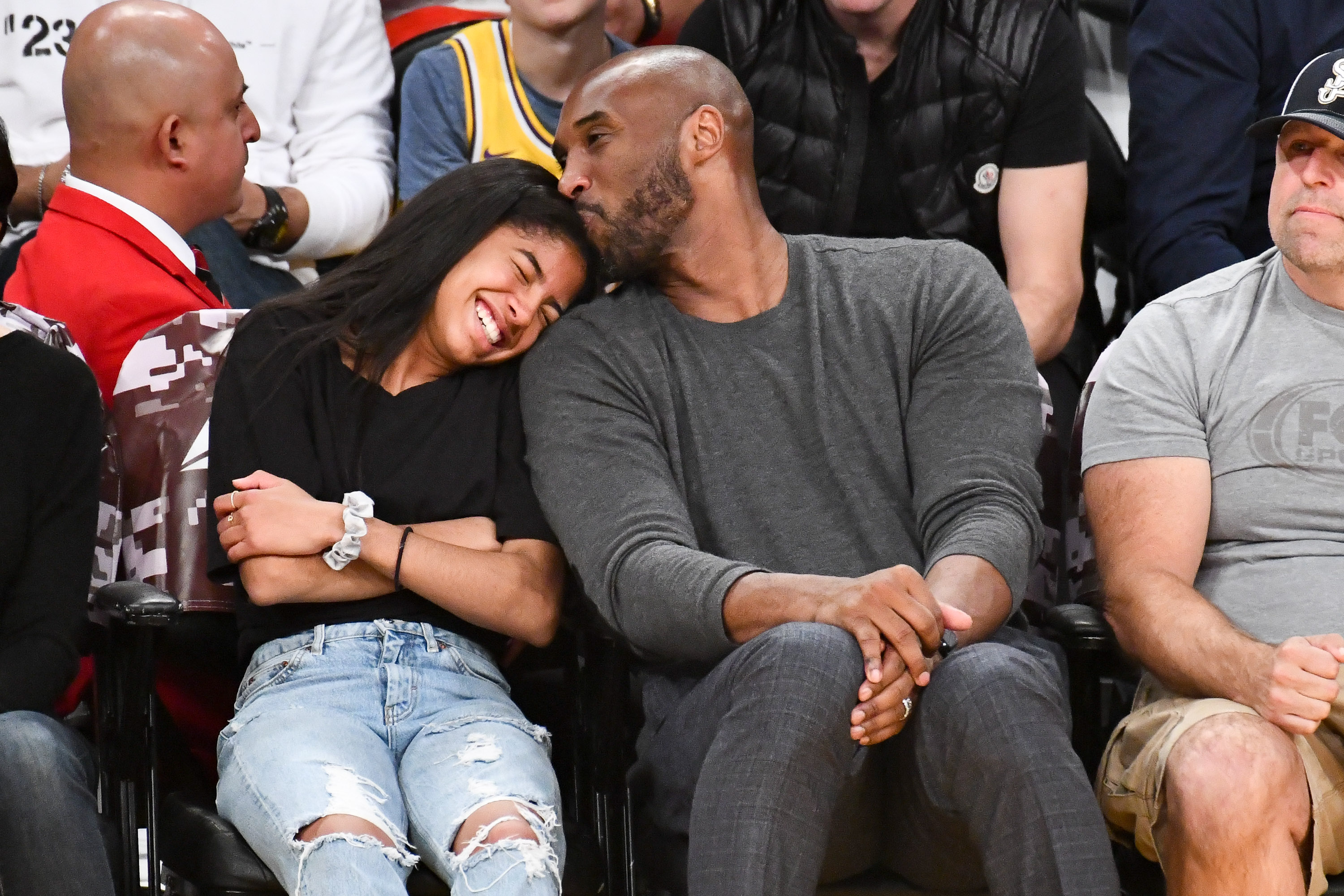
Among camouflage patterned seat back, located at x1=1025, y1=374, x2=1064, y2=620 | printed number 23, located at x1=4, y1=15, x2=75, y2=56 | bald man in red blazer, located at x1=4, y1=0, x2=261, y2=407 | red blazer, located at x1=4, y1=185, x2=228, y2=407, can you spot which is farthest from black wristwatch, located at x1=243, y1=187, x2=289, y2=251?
camouflage patterned seat back, located at x1=1025, y1=374, x2=1064, y2=620

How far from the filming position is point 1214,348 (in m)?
2.37

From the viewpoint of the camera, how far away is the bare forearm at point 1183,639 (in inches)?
80.3

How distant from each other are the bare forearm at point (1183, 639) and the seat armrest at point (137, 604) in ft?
4.07

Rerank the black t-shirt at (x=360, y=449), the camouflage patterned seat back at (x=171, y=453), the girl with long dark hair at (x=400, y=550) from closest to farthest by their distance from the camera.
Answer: the girl with long dark hair at (x=400, y=550) < the black t-shirt at (x=360, y=449) < the camouflage patterned seat back at (x=171, y=453)

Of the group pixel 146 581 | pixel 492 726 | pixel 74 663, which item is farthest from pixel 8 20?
pixel 492 726

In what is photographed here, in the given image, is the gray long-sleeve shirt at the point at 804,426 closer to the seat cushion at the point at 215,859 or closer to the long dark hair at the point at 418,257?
the long dark hair at the point at 418,257

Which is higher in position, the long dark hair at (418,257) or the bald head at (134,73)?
the bald head at (134,73)

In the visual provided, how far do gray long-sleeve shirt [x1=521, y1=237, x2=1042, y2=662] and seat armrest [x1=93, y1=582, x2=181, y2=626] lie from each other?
52cm

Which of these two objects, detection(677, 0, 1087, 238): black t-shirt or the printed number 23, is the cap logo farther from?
the printed number 23

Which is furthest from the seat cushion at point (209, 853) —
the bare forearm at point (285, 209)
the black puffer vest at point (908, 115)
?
the black puffer vest at point (908, 115)

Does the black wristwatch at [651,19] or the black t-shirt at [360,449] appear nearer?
the black t-shirt at [360,449]

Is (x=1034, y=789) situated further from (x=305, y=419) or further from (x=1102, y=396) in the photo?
(x=305, y=419)

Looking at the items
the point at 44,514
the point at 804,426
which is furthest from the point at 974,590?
the point at 44,514

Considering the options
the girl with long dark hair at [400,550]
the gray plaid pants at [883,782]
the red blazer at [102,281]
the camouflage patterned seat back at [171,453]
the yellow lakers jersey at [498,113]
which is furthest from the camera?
the yellow lakers jersey at [498,113]
